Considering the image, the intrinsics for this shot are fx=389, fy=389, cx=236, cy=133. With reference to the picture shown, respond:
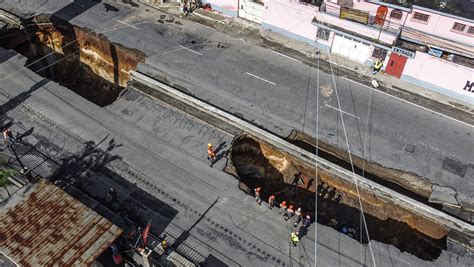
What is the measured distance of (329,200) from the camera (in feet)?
104

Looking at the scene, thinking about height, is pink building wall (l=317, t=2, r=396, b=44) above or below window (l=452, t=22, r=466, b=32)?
below

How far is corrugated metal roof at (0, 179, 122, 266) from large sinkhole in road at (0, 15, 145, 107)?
16.3 metres

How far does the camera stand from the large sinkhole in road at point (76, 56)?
134 ft

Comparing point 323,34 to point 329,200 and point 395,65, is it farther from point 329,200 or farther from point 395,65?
point 329,200

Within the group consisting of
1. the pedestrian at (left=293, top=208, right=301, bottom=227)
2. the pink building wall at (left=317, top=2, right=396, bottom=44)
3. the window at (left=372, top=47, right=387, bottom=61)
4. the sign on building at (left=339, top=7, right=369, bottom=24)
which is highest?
the sign on building at (left=339, top=7, right=369, bottom=24)

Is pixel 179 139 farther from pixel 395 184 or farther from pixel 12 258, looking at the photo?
pixel 395 184

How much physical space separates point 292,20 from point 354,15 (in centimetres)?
652

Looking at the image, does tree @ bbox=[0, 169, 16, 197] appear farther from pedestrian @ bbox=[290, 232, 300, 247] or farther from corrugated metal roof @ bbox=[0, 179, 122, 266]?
pedestrian @ bbox=[290, 232, 300, 247]

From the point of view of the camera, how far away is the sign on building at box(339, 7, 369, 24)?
3741 cm

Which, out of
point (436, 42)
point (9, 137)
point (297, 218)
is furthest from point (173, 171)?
point (436, 42)

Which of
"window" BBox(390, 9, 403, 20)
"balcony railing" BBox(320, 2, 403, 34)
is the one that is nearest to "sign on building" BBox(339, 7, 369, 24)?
"balcony railing" BBox(320, 2, 403, 34)

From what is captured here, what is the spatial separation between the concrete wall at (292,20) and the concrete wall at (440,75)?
342 inches

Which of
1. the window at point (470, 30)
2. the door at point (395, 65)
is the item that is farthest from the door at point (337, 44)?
the window at point (470, 30)

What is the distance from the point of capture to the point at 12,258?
23.2 metres
